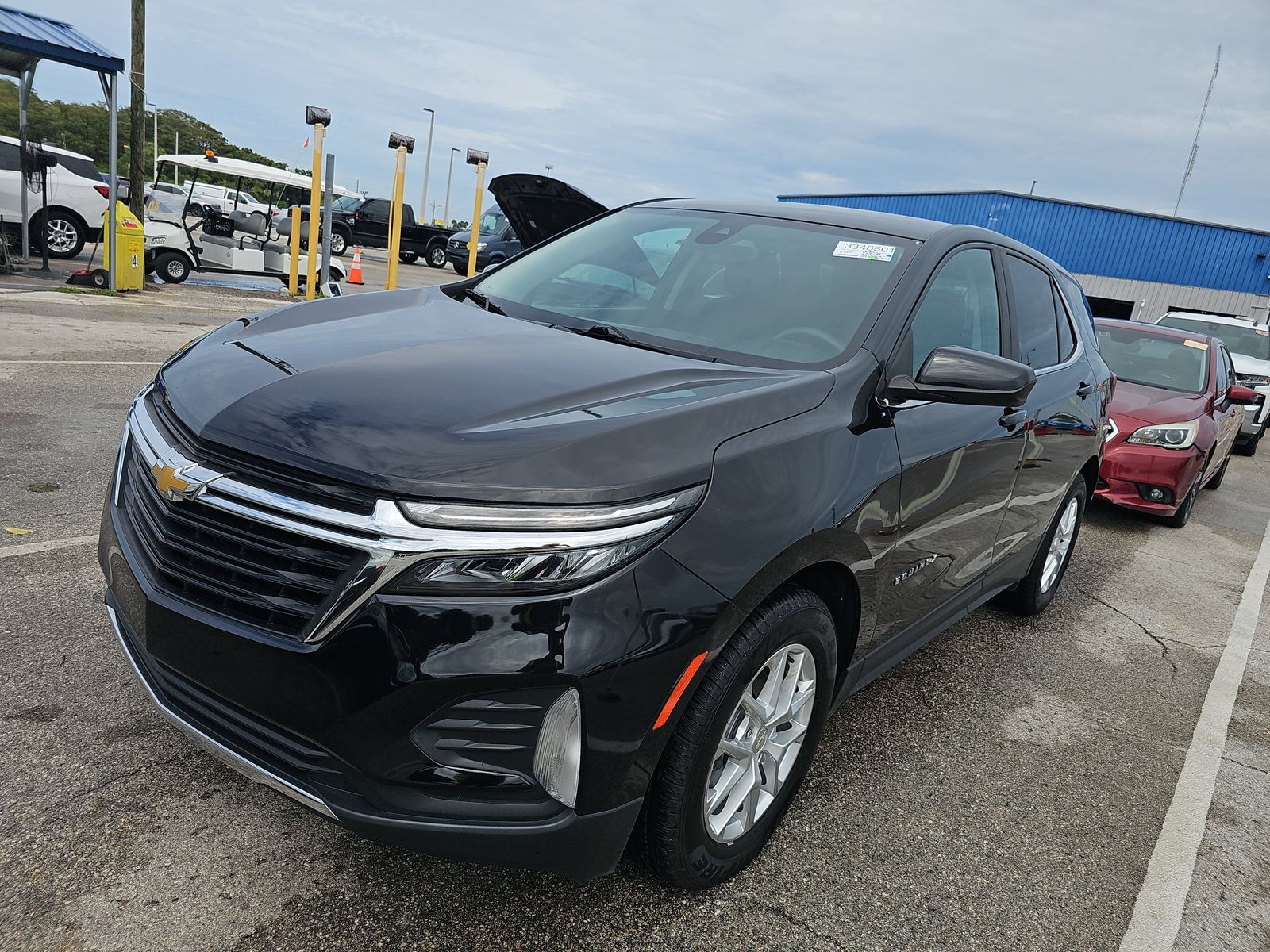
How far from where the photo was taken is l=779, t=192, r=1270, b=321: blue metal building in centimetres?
3319

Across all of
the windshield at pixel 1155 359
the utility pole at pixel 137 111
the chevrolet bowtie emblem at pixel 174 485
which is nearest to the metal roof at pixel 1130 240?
the utility pole at pixel 137 111

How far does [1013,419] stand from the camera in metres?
3.36

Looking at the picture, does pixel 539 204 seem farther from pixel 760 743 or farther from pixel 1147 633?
pixel 1147 633

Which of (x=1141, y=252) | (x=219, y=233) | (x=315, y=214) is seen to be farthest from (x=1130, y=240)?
(x=219, y=233)

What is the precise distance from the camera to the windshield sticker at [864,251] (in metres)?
2.94

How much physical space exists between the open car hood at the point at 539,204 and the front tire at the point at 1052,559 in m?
2.65

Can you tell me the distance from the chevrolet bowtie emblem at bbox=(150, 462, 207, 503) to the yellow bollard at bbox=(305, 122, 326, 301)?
1279 centimetres

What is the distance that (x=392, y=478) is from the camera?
1.75 meters

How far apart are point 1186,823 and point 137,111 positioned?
60.3 feet

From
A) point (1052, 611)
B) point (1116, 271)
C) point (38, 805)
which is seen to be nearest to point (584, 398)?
point (38, 805)

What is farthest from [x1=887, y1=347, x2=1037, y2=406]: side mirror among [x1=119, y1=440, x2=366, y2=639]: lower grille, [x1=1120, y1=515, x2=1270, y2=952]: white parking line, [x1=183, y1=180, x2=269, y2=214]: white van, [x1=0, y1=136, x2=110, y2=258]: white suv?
[x1=183, y1=180, x2=269, y2=214]: white van

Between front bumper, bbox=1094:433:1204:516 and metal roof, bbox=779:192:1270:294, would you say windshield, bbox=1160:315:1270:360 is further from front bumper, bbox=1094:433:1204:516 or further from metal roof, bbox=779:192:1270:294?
metal roof, bbox=779:192:1270:294

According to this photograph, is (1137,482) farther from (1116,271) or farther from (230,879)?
(1116,271)

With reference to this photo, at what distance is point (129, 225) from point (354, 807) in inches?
535
